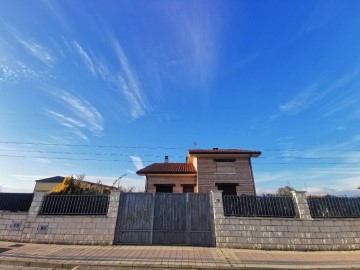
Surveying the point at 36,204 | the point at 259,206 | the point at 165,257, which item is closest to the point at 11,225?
the point at 36,204

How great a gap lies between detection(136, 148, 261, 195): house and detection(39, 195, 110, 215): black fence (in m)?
9.33

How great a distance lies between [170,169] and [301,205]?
1236cm

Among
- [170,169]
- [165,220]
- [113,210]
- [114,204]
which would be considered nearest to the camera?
[165,220]

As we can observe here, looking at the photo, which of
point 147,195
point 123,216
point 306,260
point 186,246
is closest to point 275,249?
point 306,260

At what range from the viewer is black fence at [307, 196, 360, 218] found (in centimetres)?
917

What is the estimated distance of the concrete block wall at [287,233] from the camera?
336 inches

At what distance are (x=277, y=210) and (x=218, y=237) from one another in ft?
9.87

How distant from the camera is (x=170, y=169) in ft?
64.5

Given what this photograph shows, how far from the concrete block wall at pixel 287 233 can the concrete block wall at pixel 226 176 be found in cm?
919

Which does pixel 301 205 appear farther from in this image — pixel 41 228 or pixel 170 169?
pixel 170 169

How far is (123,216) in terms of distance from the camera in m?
9.16

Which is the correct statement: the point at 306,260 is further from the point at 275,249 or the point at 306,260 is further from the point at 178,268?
the point at 178,268

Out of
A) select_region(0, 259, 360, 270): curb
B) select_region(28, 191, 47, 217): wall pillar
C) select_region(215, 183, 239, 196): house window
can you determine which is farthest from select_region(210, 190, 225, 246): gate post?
select_region(215, 183, 239, 196): house window

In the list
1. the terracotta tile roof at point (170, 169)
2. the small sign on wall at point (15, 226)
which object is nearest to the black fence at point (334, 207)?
the terracotta tile roof at point (170, 169)
